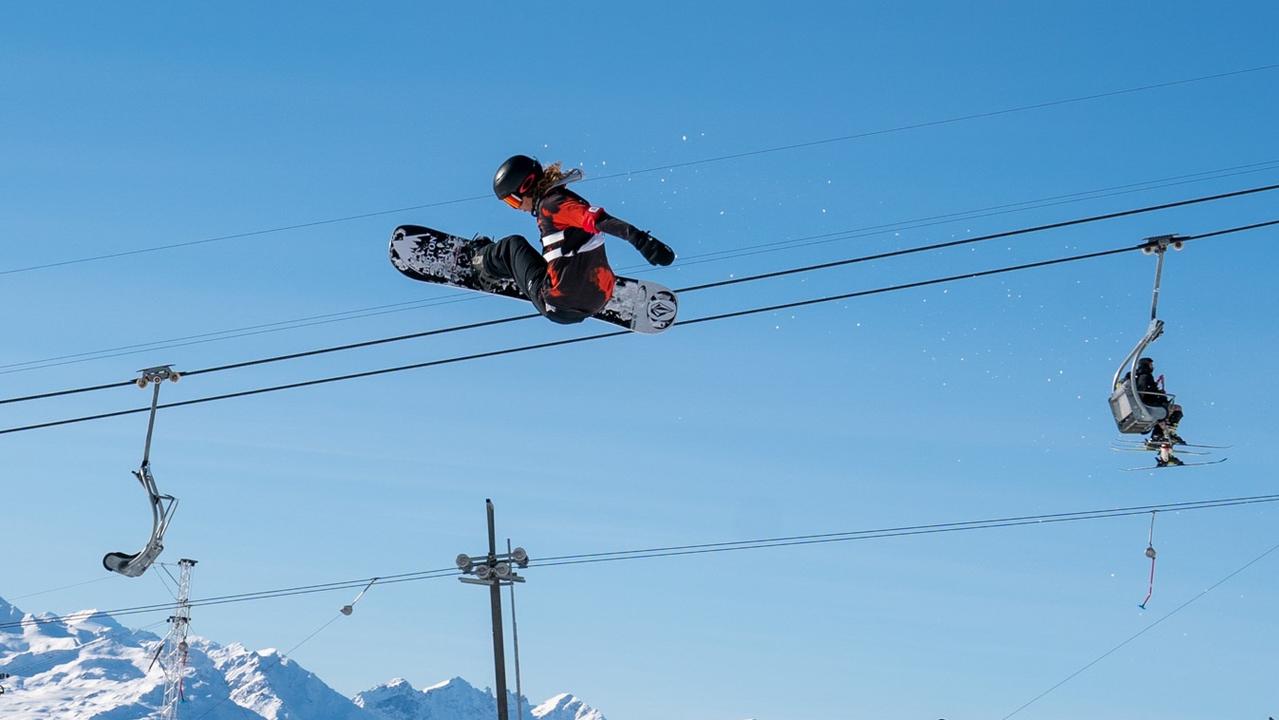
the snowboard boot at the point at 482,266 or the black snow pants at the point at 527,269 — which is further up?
the snowboard boot at the point at 482,266

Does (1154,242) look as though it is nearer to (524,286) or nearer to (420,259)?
(524,286)

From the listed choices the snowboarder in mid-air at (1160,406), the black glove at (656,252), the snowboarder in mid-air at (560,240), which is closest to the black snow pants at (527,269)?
the snowboarder in mid-air at (560,240)

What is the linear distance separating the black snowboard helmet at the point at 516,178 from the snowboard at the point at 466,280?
189cm

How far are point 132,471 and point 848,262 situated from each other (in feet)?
19.1

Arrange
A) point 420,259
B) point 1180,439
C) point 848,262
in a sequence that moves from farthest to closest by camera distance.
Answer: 1. point 1180,439
2. point 420,259
3. point 848,262

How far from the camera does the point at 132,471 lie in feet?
38.1

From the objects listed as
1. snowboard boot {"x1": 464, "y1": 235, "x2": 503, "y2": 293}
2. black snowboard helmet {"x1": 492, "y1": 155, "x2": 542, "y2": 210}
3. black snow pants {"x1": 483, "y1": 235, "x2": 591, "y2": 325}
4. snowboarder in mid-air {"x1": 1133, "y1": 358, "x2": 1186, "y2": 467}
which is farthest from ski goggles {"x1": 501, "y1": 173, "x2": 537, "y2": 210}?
snowboarder in mid-air {"x1": 1133, "y1": 358, "x2": 1186, "y2": 467}

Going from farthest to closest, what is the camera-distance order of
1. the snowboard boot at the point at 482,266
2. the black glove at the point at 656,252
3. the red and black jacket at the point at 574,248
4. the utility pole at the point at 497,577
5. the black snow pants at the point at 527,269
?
1. the utility pole at the point at 497,577
2. the snowboard boot at the point at 482,266
3. the black snow pants at the point at 527,269
4. the red and black jacket at the point at 574,248
5. the black glove at the point at 656,252

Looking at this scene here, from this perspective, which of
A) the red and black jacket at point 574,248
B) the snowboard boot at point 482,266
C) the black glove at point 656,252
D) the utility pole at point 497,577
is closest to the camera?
the black glove at point 656,252

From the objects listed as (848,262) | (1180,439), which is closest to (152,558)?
(848,262)

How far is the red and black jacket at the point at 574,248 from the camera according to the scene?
995cm

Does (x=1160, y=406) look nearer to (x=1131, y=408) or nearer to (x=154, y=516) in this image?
(x=1131, y=408)

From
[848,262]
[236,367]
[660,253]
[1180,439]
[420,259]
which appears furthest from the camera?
[1180,439]

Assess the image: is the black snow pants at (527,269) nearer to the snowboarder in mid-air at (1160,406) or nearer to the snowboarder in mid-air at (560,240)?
the snowboarder in mid-air at (560,240)
